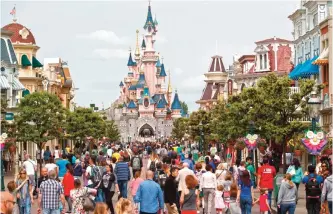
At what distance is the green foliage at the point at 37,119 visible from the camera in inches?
1934

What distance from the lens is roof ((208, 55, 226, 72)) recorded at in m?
118


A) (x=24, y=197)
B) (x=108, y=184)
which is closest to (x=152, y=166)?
(x=108, y=184)

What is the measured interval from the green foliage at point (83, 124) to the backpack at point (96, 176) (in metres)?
52.5

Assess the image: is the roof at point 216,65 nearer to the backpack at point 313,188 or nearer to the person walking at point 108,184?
the person walking at point 108,184

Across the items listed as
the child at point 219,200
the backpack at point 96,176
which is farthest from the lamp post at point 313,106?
the backpack at point 96,176

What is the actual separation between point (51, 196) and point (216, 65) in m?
102

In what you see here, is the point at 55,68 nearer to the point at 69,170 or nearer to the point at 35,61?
the point at 35,61

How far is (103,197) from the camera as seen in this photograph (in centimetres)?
2209

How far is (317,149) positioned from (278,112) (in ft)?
38.8

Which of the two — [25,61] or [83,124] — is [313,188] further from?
[83,124]

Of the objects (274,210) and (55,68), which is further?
(55,68)

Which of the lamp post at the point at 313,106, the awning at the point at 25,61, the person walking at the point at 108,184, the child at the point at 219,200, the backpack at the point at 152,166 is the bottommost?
the child at the point at 219,200

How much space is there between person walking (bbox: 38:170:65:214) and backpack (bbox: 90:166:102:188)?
3.96 m

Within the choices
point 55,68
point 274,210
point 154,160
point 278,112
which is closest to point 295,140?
point 278,112
